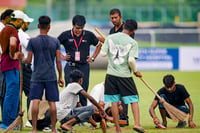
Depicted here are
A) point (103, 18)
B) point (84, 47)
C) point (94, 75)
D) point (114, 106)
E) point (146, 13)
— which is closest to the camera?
point (114, 106)

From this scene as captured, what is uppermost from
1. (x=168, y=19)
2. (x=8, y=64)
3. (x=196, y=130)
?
(x=168, y=19)

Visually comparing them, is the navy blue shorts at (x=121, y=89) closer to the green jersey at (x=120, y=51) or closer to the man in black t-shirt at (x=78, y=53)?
the green jersey at (x=120, y=51)

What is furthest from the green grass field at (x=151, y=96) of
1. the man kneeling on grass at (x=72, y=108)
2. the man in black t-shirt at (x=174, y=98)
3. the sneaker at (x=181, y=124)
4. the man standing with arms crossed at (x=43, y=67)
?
the man standing with arms crossed at (x=43, y=67)

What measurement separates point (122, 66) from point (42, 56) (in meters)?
1.39

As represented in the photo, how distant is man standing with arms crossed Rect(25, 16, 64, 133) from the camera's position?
995 centimetres

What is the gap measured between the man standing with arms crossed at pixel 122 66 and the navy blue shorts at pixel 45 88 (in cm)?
99

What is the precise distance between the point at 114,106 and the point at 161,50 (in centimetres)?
1783

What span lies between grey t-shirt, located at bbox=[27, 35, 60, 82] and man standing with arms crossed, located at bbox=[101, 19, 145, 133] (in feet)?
3.12

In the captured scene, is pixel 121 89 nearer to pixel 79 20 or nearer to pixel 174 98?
pixel 174 98

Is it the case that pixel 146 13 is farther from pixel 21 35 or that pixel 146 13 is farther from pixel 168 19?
pixel 21 35

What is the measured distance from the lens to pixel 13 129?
10820 millimetres

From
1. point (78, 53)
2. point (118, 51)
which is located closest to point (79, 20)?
point (78, 53)

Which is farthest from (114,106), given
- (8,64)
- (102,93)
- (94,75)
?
(94,75)

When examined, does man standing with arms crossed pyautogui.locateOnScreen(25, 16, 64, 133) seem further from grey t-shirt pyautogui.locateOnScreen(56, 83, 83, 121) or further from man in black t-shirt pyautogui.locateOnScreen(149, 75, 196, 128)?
man in black t-shirt pyautogui.locateOnScreen(149, 75, 196, 128)
